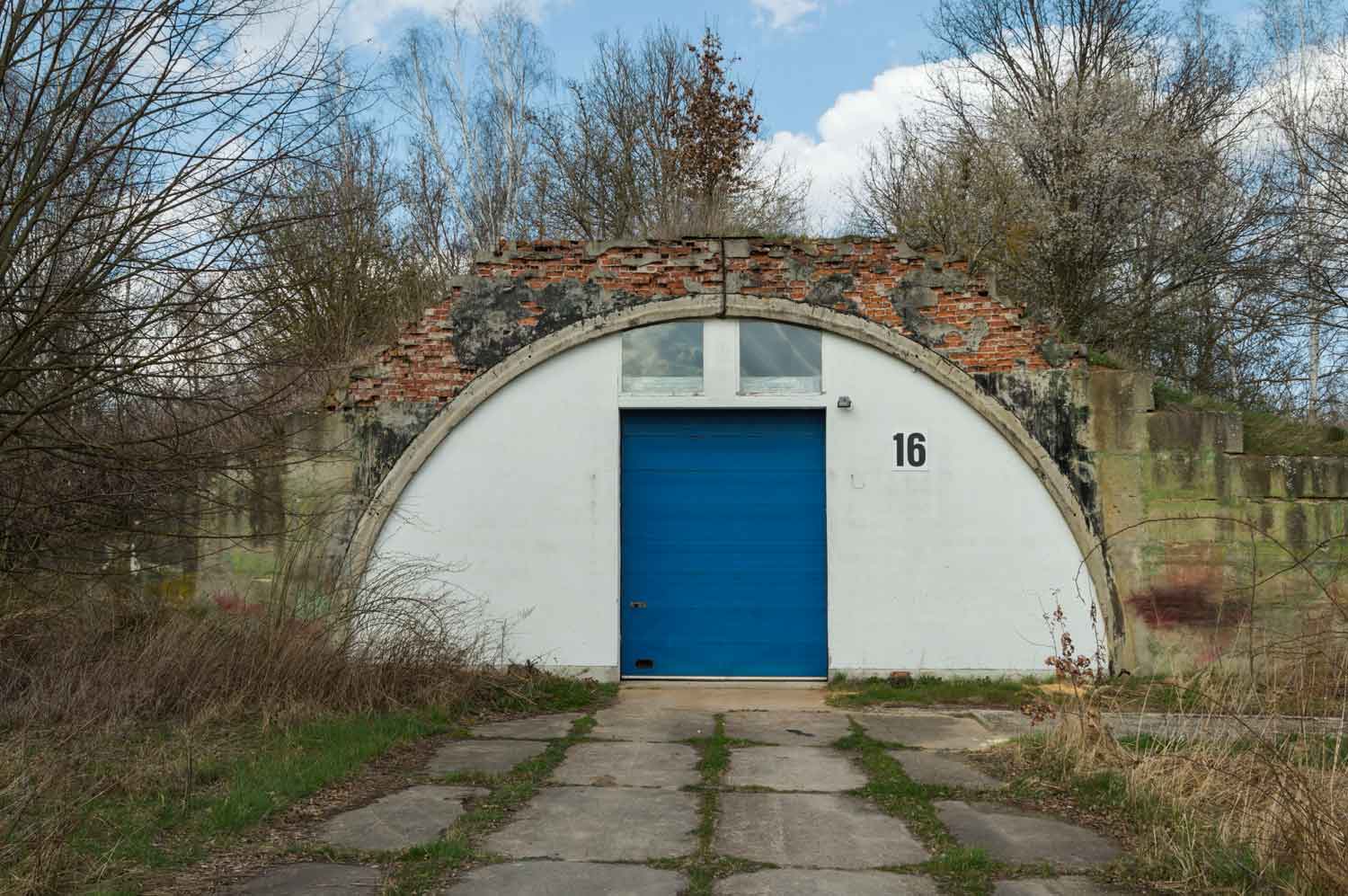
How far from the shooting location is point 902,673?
1035 centimetres

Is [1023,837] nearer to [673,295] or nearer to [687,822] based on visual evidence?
[687,822]

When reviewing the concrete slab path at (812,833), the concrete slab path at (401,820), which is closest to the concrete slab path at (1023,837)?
the concrete slab path at (812,833)

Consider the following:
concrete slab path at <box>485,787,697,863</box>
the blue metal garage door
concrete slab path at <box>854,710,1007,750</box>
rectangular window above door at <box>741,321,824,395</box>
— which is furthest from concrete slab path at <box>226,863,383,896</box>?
rectangular window above door at <box>741,321,824,395</box>

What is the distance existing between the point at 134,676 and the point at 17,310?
257cm

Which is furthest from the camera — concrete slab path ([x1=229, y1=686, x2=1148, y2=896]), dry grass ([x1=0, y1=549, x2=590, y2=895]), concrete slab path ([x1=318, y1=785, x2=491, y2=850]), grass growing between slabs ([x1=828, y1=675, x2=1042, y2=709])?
grass growing between slabs ([x1=828, y1=675, x2=1042, y2=709])

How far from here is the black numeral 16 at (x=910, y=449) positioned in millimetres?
10539

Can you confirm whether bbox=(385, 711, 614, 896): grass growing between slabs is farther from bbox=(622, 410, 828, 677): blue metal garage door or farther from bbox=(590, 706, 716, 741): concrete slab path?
bbox=(622, 410, 828, 677): blue metal garage door

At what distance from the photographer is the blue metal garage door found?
1069cm

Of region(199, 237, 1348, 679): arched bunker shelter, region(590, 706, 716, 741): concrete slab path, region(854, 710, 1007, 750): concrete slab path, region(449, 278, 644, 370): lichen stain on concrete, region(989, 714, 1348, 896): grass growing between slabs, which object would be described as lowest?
region(854, 710, 1007, 750): concrete slab path

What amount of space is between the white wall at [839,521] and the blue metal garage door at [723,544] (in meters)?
0.24

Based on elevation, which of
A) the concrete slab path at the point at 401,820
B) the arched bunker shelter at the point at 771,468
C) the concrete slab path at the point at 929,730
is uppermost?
the arched bunker shelter at the point at 771,468

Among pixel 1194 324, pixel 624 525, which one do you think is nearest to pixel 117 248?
pixel 624 525

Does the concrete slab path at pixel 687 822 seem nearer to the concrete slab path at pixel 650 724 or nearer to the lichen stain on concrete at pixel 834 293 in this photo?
the concrete slab path at pixel 650 724

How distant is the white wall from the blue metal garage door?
9.4 inches
